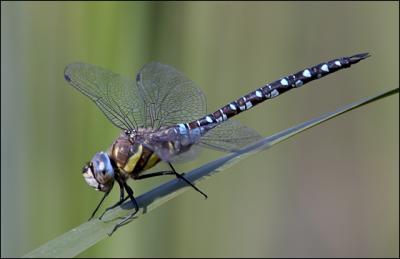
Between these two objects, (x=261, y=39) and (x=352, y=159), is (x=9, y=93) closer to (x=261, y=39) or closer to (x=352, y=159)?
(x=261, y=39)

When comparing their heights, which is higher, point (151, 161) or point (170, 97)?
point (170, 97)

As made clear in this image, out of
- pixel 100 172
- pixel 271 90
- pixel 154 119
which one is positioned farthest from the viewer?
pixel 271 90

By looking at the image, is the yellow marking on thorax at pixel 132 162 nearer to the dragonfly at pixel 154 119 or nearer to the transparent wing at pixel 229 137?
the dragonfly at pixel 154 119

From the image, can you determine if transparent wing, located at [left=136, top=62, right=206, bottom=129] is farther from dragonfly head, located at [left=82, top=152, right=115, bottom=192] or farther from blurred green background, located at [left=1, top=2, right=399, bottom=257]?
dragonfly head, located at [left=82, top=152, right=115, bottom=192]

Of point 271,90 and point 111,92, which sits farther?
point 271,90

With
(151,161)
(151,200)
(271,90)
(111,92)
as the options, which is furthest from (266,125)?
(151,200)

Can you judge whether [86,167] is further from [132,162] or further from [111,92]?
[111,92]

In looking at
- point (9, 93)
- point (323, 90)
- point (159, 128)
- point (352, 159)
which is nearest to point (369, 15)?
point (323, 90)
